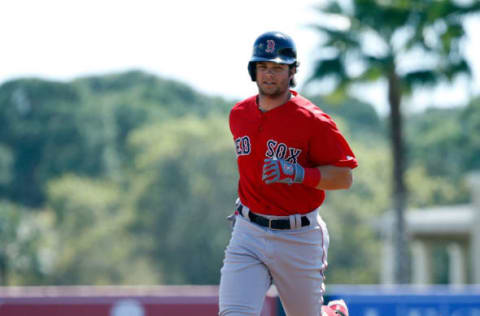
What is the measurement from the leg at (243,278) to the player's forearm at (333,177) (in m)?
0.52

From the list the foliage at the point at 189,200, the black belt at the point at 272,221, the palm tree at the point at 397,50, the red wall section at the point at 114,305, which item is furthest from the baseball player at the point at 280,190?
the foliage at the point at 189,200

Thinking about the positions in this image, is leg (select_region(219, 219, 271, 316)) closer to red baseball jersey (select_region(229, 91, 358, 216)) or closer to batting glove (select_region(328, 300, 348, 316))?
red baseball jersey (select_region(229, 91, 358, 216))

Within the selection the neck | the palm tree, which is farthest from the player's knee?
the palm tree

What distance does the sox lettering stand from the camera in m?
4.57

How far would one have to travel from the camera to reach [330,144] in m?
4.52

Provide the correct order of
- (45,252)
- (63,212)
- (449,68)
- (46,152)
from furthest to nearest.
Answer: (46,152), (63,212), (45,252), (449,68)

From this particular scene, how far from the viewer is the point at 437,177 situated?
58156mm

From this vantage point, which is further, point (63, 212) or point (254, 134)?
point (63, 212)

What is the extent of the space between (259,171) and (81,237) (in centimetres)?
3547

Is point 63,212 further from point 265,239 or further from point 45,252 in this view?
point 265,239

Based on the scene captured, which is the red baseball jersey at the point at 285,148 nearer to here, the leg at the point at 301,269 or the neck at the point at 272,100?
the neck at the point at 272,100

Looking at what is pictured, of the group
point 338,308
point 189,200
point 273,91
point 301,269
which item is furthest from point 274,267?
point 189,200

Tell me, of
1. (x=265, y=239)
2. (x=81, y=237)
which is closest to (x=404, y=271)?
(x=265, y=239)

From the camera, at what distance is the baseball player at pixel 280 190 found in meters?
4.53
